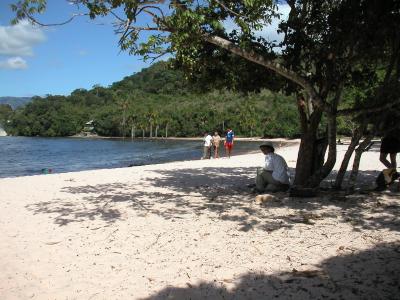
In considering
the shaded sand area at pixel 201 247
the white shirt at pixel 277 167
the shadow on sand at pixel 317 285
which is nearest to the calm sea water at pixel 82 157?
the shaded sand area at pixel 201 247

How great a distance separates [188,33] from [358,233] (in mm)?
3839

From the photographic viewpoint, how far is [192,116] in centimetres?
10944

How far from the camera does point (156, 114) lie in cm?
11131

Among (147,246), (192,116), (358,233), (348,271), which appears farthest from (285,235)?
(192,116)

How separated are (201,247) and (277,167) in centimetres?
395

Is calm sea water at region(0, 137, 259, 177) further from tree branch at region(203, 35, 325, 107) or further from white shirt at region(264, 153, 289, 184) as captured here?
tree branch at region(203, 35, 325, 107)

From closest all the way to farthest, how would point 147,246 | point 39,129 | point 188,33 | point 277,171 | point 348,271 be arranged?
point 348,271 < point 147,246 < point 188,33 < point 277,171 < point 39,129

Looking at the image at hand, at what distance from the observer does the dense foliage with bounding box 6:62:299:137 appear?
314ft

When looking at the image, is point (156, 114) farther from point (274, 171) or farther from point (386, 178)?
point (386, 178)

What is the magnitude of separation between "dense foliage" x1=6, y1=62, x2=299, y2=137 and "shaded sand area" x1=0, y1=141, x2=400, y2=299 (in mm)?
69211

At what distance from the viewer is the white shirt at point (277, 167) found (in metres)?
8.99

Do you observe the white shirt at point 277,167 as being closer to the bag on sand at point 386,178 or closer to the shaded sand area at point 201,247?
the shaded sand area at point 201,247

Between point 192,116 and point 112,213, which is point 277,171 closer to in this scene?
point 112,213

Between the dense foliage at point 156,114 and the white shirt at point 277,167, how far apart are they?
6809 cm
